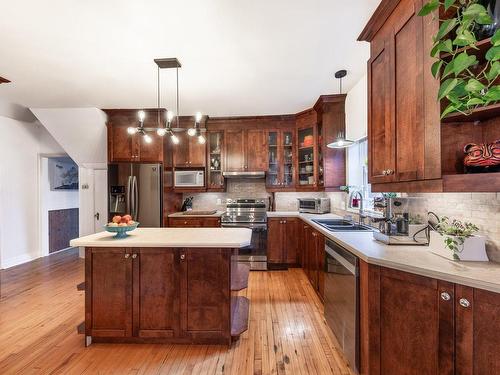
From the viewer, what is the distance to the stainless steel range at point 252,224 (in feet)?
13.6

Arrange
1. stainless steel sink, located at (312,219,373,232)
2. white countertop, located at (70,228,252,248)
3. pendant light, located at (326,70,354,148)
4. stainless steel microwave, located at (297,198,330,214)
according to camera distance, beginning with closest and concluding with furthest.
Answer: white countertop, located at (70,228,252,248) → stainless steel sink, located at (312,219,373,232) → pendant light, located at (326,70,354,148) → stainless steel microwave, located at (297,198,330,214)

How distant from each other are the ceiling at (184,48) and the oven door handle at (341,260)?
194cm

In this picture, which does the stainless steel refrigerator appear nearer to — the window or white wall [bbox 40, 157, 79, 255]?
white wall [bbox 40, 157, 79, 255]

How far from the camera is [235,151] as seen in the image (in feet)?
15.1

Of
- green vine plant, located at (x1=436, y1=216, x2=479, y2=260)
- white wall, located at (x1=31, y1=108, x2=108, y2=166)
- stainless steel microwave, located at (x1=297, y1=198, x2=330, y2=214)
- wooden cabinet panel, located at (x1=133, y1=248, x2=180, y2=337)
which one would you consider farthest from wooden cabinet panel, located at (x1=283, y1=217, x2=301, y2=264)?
white wall, located at (x1=31, y1=108, x2=108, y2=166)

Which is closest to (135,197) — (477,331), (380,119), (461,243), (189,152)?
(189,152)

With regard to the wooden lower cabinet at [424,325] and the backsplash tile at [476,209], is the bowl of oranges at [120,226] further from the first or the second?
the backsplash tile at [476,209]

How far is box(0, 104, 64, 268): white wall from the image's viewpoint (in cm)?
436

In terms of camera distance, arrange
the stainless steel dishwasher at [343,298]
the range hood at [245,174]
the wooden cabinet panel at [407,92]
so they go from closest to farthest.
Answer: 1. the wooden cabinet panel at [407,92]
2. the stainless steel dishwasher at [343,298]
3. the range hood at [245,174]

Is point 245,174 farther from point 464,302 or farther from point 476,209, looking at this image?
point 464,302

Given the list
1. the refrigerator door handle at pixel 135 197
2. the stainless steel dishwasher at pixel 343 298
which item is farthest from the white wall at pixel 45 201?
the stainless steel dishwasher at pixel 343 298

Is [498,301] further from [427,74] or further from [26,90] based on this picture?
[26,90]

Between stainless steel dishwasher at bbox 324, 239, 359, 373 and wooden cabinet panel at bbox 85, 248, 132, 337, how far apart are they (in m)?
1.77

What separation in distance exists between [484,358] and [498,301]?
0.91ft
